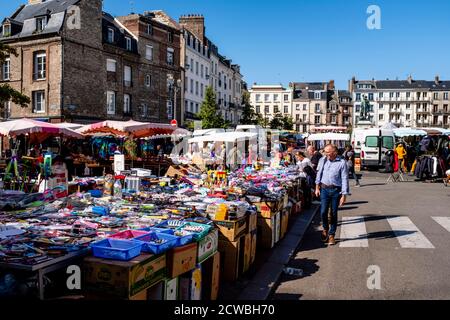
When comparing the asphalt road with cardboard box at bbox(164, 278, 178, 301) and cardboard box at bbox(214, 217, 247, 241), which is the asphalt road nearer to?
cardboard box at bbox(214, 217, 247, 241)

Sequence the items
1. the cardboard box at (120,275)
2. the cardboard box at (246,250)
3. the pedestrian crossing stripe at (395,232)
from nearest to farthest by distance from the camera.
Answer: the cardboard box at (120,275) → the cardboard box at (246,250) → the pedestrian crossing stripe at (395,232)

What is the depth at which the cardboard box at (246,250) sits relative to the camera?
6.21 metres

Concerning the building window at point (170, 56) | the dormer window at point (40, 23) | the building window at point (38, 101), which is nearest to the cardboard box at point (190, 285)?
the building window at point (38, 101)

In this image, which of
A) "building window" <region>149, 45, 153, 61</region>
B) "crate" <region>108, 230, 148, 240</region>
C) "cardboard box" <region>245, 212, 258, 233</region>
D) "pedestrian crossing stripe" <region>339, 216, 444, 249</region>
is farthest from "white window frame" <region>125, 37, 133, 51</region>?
"crate" <region>108, 230, 148, 240</region>

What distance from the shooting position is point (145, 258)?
3.74 m

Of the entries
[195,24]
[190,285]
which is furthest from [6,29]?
[190,285]

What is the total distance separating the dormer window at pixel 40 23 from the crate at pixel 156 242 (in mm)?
30976

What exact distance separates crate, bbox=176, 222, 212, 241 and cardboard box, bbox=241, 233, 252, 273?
1294 mm

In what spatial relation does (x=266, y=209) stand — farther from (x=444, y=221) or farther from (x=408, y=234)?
(x=444, y=221)

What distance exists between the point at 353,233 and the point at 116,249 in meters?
6.57

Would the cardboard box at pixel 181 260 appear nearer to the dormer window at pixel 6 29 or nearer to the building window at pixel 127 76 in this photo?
the building window at pixel 127 76

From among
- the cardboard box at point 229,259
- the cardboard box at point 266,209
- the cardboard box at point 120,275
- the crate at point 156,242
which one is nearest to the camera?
the cardboard box at point 120,275

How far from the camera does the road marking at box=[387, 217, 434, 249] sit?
7.93 meters

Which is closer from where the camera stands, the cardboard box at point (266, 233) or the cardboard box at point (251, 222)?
the cardboard box at point (251, 222)
